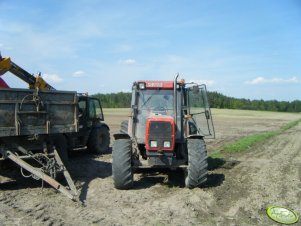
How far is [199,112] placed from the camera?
959cm

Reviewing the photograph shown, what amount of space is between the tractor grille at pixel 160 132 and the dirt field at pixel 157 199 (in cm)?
105

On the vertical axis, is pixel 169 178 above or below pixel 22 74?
below

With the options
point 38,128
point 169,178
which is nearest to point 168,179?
point 169,178

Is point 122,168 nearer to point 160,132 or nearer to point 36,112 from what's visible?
point 160,132

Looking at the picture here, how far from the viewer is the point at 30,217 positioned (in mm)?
6199

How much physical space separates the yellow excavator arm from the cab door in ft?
13.4

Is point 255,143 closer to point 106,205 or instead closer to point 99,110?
point 99,110

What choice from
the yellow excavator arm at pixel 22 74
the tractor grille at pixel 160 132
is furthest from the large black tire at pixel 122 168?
the yellow excavator arm at pixel 22 74

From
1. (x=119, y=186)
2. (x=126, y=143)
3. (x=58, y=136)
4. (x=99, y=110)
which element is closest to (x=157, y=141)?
(x=126, y=143)

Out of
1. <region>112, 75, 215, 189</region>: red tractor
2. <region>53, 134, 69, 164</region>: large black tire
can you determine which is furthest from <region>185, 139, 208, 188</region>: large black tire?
<region>53, 134, 69, 164</region>: large black tire

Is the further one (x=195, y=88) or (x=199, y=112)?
(x=199, y=112)

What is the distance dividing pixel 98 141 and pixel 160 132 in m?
5.38

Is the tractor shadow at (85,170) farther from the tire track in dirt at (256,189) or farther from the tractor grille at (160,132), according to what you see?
the tire track in dirt at (256,189)

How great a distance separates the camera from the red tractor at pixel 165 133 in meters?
8.10
